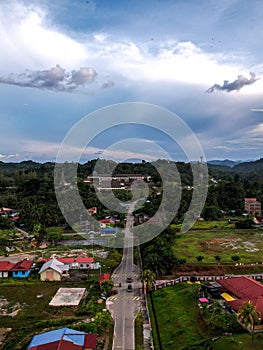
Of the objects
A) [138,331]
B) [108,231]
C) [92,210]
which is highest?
[92,210]

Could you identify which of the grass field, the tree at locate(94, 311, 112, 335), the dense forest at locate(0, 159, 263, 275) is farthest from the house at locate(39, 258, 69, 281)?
the tree at locate(94, 311, 112, 335)

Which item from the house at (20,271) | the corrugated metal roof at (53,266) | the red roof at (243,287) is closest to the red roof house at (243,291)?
the red roof at (243,287)

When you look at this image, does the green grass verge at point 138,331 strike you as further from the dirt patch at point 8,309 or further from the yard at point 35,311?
the dirt patch at point 8,309

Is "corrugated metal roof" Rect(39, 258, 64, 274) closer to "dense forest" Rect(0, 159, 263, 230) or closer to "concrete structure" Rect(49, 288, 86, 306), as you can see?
"concrete structure" Rect(49, 288, 86, 306)

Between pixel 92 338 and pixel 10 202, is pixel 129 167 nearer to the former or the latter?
pixel 10 202

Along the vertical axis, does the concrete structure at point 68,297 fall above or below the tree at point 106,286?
below

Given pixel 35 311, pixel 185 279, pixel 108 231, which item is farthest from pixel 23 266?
pixel 108 231

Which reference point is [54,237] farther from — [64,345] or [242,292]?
[64,345]
